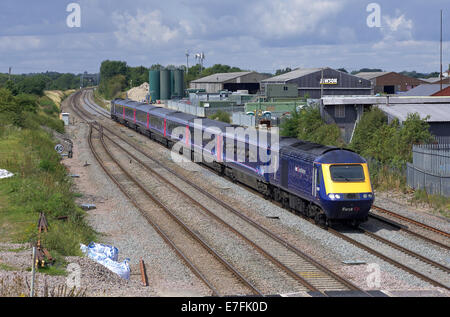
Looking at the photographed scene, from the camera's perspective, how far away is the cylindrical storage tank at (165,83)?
11156cm

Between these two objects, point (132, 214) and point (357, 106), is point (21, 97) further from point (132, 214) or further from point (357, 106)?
point (132, 214)

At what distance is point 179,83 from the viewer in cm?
11412

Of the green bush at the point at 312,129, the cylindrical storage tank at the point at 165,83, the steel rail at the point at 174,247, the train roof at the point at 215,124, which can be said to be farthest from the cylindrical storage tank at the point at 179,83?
the steel rail at the point at 174,247

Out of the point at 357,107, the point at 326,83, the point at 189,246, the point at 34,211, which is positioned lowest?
the point at 189,246

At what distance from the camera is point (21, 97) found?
63.1 meters

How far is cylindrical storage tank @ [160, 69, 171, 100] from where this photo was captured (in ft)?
366

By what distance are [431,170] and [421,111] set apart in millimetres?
9031

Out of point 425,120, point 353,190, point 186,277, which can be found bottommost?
point 186,277

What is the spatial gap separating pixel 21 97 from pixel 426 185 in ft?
165

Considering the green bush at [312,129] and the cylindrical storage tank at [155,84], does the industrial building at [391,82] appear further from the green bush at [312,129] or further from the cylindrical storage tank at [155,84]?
the green bush at [312,129]

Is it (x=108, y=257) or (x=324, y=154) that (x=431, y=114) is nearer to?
(x=324, y=154)

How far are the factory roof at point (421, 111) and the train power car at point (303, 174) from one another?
10141 millimetres

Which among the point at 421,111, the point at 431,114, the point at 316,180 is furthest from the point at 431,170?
the point at 421,111
